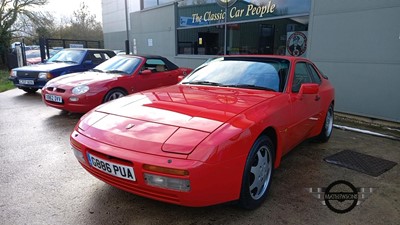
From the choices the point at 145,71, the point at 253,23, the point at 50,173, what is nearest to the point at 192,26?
the point at 253,23

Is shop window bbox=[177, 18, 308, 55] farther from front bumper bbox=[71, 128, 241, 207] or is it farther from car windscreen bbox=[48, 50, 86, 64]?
front bumper bbox=[71, 128, 241, 207]

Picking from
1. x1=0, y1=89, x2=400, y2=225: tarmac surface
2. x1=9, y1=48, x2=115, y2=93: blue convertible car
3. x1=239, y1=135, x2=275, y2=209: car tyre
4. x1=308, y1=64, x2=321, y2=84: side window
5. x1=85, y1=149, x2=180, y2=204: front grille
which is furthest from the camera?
x1=9, y1=48, x2=115, y2=93: blue convertible car

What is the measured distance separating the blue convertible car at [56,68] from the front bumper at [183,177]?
652cm

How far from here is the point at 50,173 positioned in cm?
332

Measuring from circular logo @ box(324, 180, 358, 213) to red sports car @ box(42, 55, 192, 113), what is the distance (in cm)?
389

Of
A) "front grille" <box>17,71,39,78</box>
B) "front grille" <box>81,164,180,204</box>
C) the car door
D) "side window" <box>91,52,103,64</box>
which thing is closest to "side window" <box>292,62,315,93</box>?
the car door

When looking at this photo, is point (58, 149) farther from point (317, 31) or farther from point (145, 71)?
point (317, 31)

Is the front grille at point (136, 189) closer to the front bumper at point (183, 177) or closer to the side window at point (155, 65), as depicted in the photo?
the front bumper at point (183, 177)

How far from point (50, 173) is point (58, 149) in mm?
837

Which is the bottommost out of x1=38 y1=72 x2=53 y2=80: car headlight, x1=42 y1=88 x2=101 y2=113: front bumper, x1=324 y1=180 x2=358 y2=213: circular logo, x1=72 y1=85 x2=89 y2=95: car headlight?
x1=324 y1=180 x2=358 y2=213: circular logo

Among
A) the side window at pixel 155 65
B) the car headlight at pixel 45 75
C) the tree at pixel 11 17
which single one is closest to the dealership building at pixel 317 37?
the side window at pixel 155 65

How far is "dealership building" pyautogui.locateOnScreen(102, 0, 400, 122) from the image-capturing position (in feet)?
19.3

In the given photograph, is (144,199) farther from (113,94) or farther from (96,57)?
(96,57)

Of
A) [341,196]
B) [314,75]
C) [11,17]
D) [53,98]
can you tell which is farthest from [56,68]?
[11,17]
